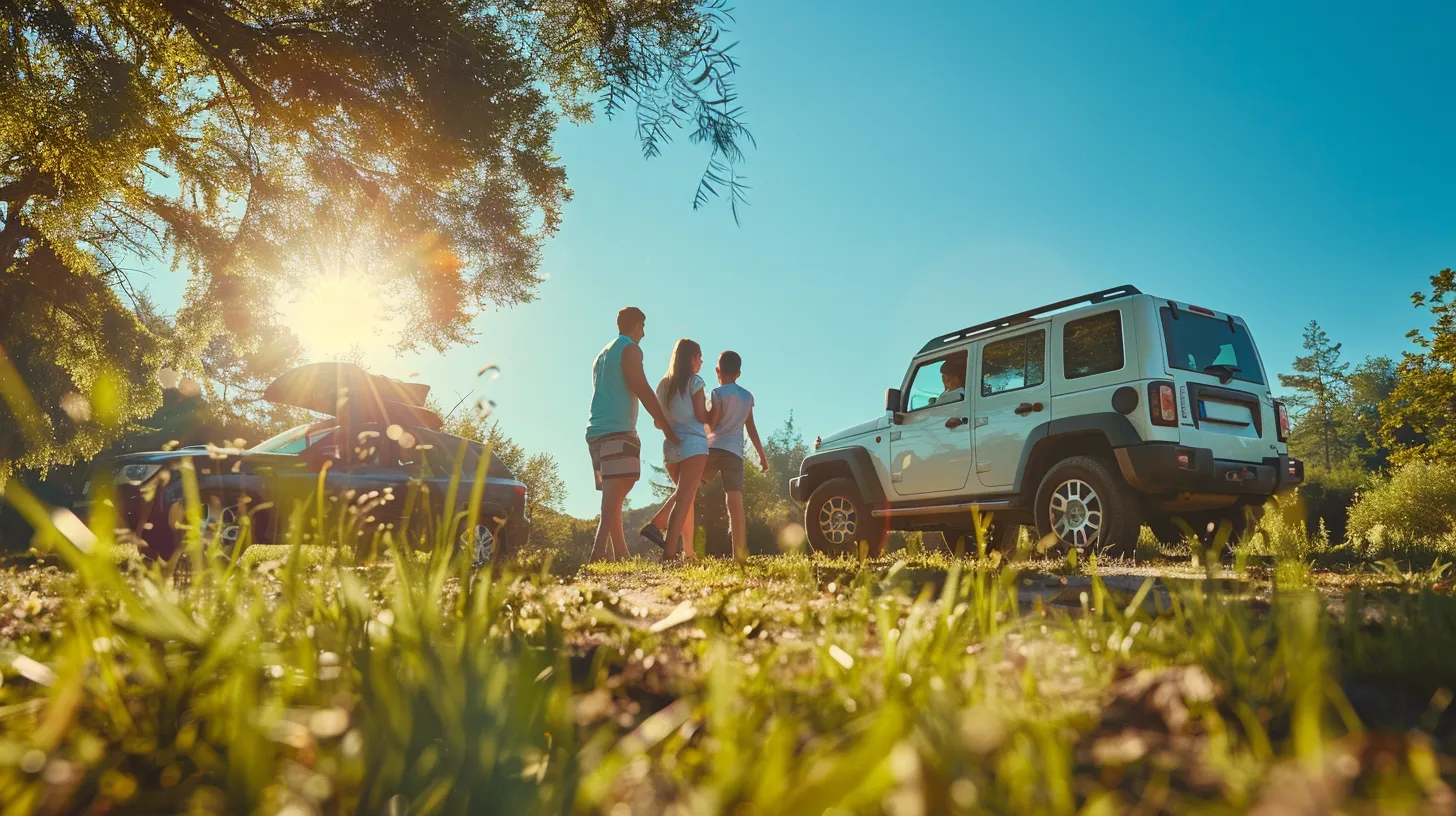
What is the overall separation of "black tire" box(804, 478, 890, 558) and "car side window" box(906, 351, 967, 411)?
49.8 inches

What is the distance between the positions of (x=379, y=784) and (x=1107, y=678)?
3.96ft

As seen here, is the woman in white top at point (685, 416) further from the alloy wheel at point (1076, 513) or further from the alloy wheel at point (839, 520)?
the alloy wheel at point (1076, 513)

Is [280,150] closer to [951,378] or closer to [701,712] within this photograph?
[951,378]

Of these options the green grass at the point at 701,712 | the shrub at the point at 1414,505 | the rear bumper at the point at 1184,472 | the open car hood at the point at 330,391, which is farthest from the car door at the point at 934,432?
the shrub at the point at 1414,505

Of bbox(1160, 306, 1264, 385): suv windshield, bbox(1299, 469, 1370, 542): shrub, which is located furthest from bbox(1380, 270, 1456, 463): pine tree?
bbox(1160, 306, 1264, 385): suv windshield

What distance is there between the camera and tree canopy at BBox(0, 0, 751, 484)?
645 centimetres

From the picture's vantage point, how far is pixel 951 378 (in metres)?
8.80

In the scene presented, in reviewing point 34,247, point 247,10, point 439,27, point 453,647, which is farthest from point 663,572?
point 34,247

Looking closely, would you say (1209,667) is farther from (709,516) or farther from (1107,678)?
(709,516)

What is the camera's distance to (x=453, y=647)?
4.85 feet

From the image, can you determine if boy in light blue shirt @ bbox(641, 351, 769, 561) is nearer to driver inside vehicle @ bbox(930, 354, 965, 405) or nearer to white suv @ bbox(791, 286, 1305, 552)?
white suv @ bbox(791, 286, 1305, 552)

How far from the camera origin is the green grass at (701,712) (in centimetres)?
90

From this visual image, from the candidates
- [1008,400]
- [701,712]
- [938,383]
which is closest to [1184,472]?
[1008,400]

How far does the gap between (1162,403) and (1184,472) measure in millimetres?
593
